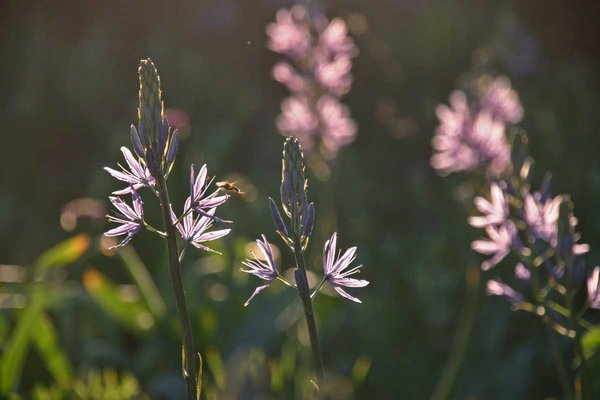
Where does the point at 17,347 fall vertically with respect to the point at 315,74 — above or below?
below

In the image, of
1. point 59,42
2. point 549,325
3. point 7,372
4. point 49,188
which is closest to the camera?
point 549,325

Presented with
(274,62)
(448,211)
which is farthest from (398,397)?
(274,62)

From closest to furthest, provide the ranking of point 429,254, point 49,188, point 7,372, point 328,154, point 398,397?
point 7,372, point 398,397, point 328,154, point 429,254, point 49,188

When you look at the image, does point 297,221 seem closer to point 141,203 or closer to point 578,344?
point 141,203

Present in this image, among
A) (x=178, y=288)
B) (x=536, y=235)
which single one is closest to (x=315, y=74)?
(x=536, y=235)

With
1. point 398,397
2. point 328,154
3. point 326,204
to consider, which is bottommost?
point 398,397

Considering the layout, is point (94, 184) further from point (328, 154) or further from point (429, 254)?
point (429, 254)

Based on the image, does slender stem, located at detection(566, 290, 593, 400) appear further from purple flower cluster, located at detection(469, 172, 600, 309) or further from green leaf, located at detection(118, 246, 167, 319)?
green leaf, located at detection(118, 246, 167, 319)
